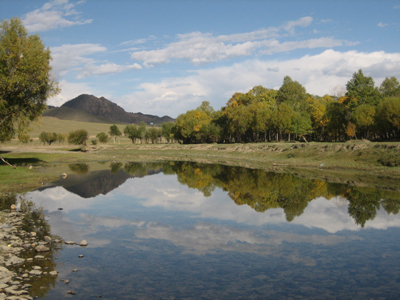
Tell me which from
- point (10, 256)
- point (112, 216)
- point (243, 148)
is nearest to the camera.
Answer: point (10, 256)

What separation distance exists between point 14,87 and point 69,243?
3271 centimetres

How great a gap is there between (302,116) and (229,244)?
3540 inches

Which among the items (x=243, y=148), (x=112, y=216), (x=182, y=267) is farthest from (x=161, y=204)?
(x=243, y=148)

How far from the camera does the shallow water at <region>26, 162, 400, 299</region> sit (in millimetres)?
11867

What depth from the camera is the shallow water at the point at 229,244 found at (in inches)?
467

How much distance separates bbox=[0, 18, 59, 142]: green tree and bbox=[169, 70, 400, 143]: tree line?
6475 cm

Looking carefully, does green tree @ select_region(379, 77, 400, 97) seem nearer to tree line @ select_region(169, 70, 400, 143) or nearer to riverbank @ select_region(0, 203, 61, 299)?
tree line @ select_region(169, 70, 400, 143)

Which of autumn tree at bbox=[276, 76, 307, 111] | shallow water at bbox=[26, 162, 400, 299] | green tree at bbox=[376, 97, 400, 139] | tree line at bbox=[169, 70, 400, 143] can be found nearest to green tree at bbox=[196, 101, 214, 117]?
tree line at bbox=[169, 70, 400, 143]

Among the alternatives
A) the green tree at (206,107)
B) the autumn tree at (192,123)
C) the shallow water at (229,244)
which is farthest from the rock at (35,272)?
the green tree at (206,107)

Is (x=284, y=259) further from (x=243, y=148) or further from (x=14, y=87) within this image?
(x=243, y=148)

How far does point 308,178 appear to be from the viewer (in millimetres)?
42500

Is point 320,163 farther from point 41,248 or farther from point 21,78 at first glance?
point 41,248

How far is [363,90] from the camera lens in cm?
7762

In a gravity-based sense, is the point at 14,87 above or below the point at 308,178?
above
